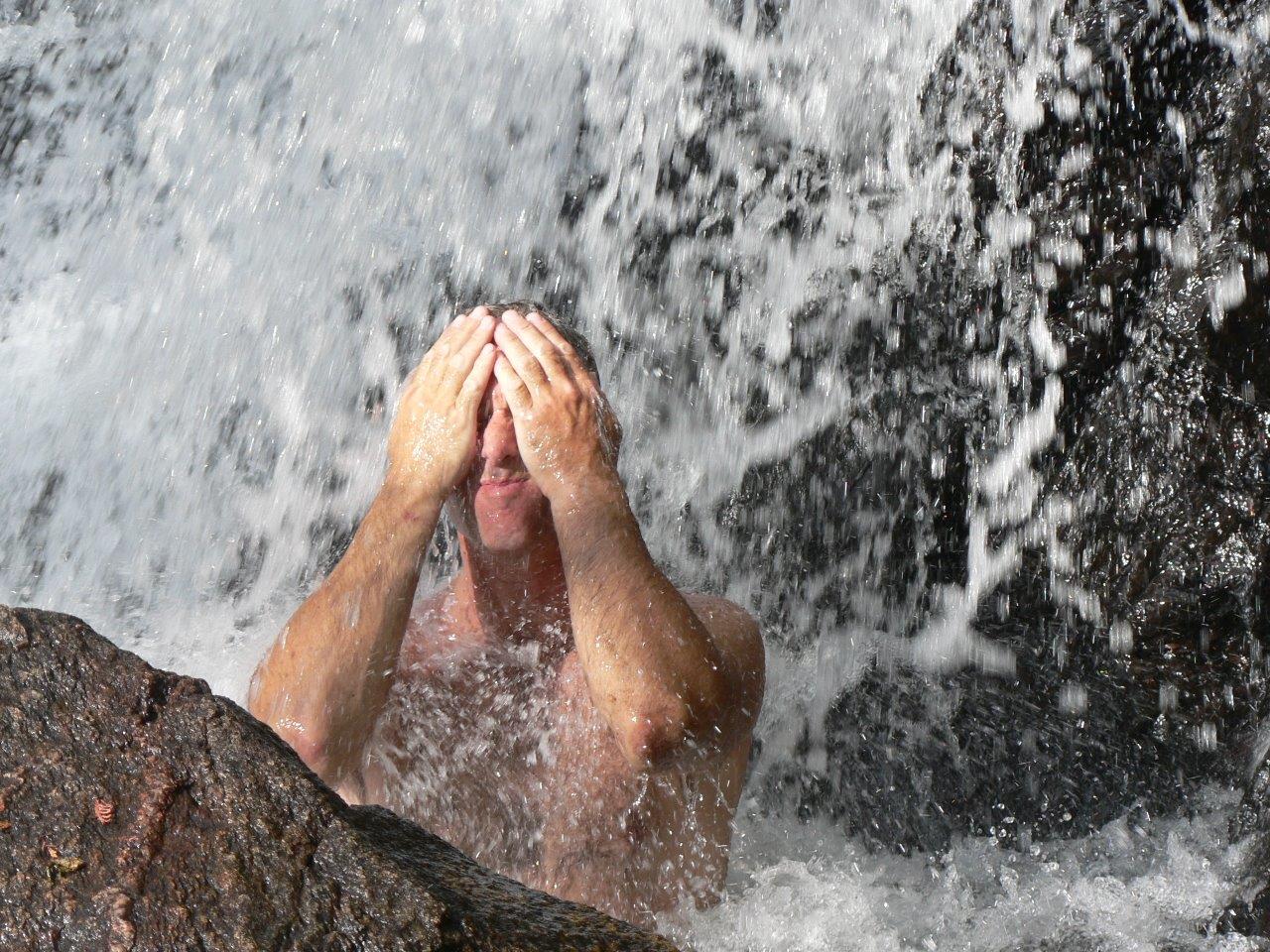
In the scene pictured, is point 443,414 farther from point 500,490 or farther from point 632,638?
point 632,638

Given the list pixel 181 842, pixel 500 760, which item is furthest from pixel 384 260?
pixel 181 842

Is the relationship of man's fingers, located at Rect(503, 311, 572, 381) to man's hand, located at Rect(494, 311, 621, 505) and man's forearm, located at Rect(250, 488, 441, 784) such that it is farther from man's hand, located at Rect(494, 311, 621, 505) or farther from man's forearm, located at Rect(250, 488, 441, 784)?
man's forearm, located at Rect(250, 488, 441, 784)

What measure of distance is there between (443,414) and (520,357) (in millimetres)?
215

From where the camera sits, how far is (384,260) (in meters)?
5.17

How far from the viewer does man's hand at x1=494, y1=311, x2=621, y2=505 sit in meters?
2.71

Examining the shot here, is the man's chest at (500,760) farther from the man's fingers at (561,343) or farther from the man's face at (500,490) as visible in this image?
the man's fingers at (561,343)

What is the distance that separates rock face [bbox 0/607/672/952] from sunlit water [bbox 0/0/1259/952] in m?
3.10

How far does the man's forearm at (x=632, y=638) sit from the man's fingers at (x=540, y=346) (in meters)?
0.29

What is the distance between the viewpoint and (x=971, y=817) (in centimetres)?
418

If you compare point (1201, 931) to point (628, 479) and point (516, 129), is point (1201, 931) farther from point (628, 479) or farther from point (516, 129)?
point (516, 129)

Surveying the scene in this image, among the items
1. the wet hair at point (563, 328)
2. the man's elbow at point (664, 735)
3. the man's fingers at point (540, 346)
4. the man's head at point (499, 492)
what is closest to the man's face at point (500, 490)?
the man's head at point (499, 492)

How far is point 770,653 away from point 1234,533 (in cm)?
169

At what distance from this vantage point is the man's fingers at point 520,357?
9.11 feet

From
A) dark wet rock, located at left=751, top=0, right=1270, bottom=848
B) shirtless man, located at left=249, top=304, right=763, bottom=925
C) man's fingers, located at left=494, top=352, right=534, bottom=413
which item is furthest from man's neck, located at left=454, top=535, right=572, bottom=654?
dark wet rock, located at left=751, top=0, right=1270, bottom=848
